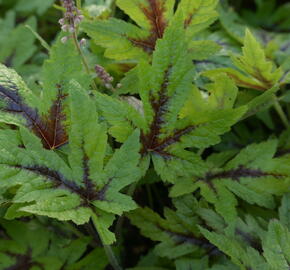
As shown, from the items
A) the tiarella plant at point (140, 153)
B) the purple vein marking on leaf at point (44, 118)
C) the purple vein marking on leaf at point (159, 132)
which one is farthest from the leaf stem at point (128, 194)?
the purple vein marking on leaf at point (44, 118)

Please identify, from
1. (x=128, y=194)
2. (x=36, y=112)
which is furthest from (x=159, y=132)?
(x=36, y=112)

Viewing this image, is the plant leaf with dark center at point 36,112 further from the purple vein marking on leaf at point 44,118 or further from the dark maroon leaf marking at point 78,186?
the dark maroon leaf marking at point 78,186

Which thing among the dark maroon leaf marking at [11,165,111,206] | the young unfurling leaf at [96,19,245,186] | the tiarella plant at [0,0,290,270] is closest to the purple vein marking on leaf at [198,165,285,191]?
the tiarella plant at [0,0,290,270]

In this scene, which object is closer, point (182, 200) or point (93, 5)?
point (182, 200)

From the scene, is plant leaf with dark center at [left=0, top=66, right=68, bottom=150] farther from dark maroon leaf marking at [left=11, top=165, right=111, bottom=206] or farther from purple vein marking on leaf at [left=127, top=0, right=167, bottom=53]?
purple vein marking on leaf at [left=127, top=0, right=167, bottom=53]

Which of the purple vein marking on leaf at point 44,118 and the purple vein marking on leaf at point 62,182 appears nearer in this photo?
the purple vein marking on leaf at point 62,182

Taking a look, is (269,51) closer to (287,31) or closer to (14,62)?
(287,31)

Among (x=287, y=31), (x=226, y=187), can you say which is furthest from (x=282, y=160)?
(x=287, y=31)

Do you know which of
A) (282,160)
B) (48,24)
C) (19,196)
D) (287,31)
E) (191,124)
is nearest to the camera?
(19,196)

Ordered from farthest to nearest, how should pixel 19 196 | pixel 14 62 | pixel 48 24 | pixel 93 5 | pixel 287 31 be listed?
pixel 48 24
pixel 287 31
pixel 14 62
pixel 93 5
pixel 19 196
